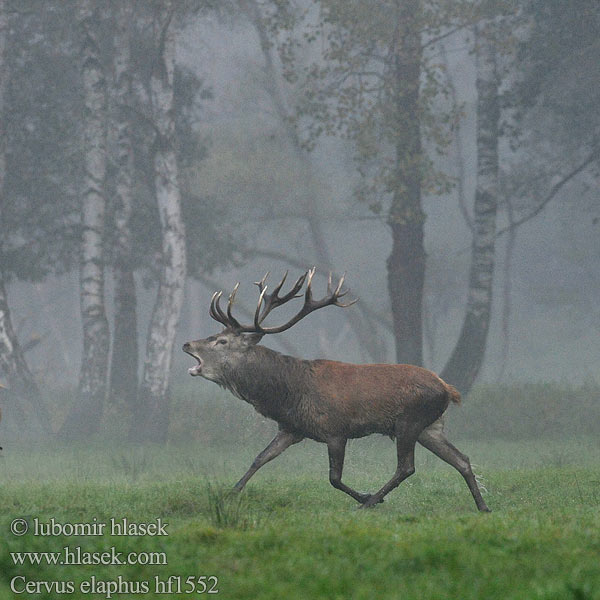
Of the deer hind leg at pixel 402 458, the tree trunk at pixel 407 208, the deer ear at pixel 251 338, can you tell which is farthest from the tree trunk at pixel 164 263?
the deer hind leg at pixel 402 458

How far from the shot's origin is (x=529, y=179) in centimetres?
2927

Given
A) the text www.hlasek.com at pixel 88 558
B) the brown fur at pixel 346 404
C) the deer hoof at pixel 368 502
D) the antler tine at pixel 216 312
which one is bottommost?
the text www.hlasek.com at pixel 88 558

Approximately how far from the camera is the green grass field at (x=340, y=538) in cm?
606

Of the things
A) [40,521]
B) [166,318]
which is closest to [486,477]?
[40,521]

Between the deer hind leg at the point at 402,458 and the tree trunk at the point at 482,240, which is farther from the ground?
the tree trunk at the point at 482,240

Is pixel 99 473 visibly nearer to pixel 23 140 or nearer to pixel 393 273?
pixel 393 273

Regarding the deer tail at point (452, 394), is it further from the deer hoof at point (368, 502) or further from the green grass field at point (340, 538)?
the deer hoof at point (368, 502)

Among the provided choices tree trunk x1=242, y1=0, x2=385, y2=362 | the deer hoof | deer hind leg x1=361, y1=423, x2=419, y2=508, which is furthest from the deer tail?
tree trunk x1=242, y1=0, x2=385, y2=362

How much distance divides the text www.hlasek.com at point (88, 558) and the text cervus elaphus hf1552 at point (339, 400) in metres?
3.51

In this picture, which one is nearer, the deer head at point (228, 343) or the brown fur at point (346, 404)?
the brown fur at point (346, 404)

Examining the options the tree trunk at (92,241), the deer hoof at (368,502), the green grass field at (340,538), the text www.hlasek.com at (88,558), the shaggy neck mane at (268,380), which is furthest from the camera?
the tree trunk at (92,241)

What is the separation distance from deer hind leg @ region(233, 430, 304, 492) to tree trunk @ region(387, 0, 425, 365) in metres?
11.8

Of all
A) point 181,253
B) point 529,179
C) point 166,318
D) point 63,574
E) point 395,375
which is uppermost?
point 529,179

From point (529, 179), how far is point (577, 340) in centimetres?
3228
